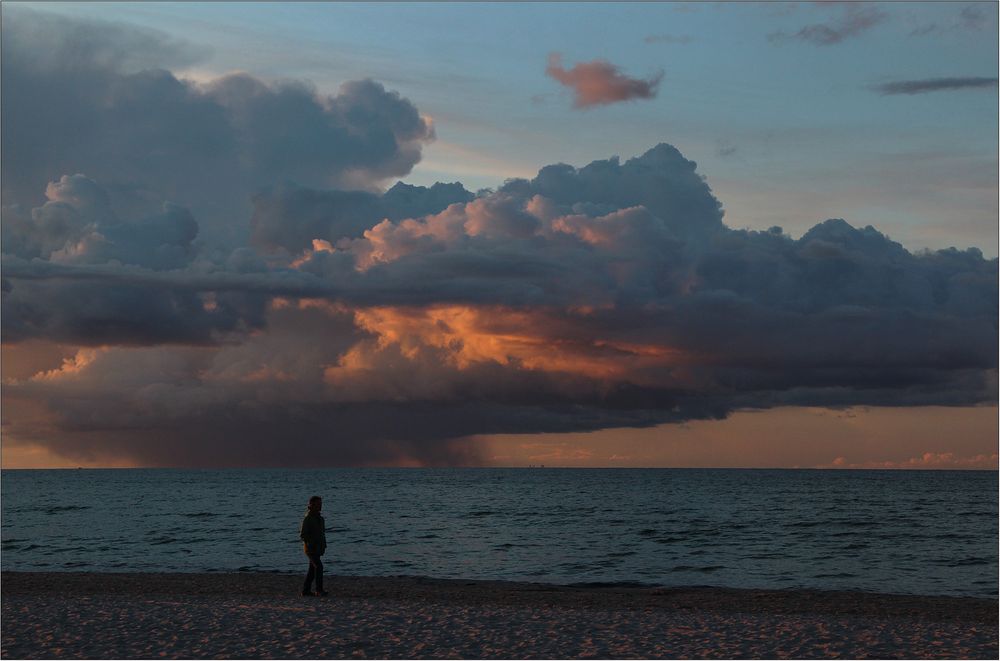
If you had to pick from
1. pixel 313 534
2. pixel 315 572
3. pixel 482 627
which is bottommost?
pixel 482 627

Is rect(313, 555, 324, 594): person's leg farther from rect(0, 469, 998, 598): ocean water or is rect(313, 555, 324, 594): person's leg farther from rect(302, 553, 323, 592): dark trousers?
rect(0, 469, 998, 598): ocean water

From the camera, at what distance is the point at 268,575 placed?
34.7m

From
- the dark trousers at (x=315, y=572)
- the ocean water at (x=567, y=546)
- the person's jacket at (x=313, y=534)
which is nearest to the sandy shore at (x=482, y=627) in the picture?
the dark trousers at (x=315, y=572)

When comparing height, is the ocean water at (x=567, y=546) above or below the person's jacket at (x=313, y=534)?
below

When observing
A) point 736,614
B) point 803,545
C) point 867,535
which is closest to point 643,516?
point 867,535

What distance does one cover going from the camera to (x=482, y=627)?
18.9m

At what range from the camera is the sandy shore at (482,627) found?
16438 mm

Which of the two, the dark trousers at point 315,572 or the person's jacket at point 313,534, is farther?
the dark trousers at point 315,572

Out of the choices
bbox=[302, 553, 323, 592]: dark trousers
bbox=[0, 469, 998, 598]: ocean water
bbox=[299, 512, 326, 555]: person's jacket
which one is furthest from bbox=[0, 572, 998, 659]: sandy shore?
bbox=[0, 469, 998, 598]: ocean water

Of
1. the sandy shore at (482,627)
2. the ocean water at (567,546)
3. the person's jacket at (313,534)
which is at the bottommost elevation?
the ocean water at (567,546)

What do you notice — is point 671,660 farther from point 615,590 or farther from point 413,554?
point 413,554

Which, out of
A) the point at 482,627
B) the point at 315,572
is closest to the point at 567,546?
the point at 315,572

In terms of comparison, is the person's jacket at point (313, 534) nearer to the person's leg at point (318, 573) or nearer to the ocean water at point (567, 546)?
the person's leg at point (318, 573)

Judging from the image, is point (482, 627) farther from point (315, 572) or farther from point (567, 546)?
point (567, 546)
